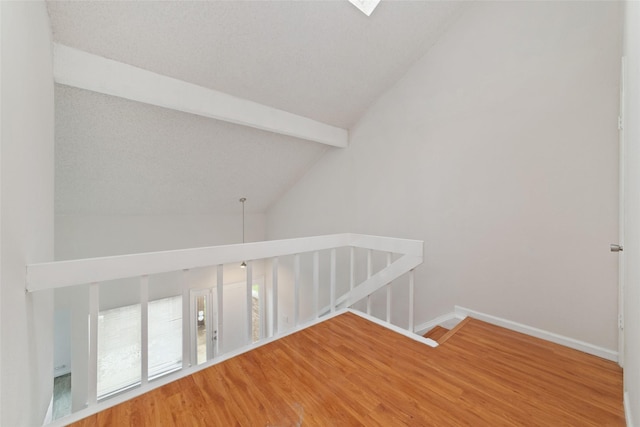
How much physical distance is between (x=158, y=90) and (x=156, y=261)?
1.53m

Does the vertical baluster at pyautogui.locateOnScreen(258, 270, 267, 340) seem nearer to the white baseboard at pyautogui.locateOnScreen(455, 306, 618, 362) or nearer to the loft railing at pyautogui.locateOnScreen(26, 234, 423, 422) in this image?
the loft railing at pyautogui.locateOnScreen(26, 234, 423, 422)

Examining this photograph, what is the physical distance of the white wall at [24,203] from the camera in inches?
35.4

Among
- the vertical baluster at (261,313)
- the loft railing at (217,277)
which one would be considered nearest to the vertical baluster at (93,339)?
the loft railing at (217,277)

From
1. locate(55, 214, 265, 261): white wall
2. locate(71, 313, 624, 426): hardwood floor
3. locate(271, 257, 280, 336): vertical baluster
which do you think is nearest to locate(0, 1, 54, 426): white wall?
locate(71, 313, 624, 426): hardwood floor

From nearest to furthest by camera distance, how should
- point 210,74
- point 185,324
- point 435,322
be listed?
point 185,324
point 210,74
point 435,322

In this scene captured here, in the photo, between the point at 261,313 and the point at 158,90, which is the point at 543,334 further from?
the point at 261,313

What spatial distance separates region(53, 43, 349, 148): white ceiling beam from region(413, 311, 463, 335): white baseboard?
2.47 metres

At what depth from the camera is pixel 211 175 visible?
340cm

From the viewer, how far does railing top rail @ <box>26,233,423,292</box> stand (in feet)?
3.72

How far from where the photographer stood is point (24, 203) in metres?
1.14

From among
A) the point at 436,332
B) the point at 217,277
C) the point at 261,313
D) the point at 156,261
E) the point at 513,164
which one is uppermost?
the point at 513,164

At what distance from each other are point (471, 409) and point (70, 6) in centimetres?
323

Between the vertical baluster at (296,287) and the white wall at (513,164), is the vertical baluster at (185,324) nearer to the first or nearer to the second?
the vertical baluster at (296,287)

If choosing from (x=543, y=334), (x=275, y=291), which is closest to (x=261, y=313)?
(x=275, y=291)
